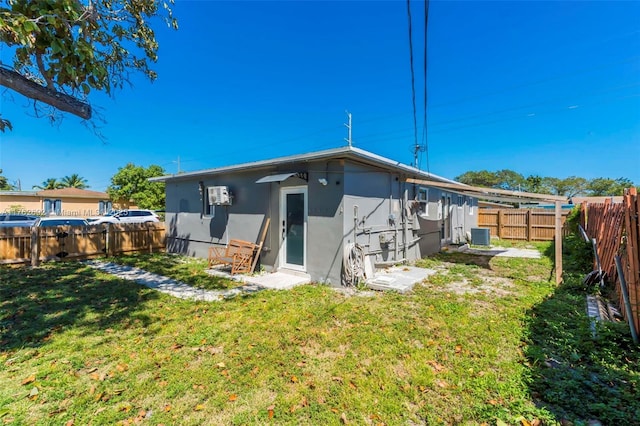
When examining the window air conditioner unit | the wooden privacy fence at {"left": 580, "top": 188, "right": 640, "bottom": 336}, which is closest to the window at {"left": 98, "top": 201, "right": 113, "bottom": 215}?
the window air conditioner unit

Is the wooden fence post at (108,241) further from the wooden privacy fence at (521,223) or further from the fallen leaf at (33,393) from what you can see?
the wooden privacy fence at (521,223)

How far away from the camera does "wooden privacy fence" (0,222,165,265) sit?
8.05 meters

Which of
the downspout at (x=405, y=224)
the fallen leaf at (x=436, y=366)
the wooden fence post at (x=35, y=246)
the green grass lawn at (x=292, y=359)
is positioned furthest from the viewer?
the downspout at (x=405, y=224)

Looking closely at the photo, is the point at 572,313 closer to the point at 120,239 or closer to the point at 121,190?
the point at 120,239

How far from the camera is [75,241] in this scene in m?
9.10

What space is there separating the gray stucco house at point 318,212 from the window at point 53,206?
2813cm

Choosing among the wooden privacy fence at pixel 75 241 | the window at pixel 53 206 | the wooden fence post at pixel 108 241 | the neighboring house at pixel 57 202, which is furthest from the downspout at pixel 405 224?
the window at pixel 53 206

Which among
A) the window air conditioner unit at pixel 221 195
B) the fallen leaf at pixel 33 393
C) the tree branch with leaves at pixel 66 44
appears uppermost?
the tree branch with leaves at pixel 66 44

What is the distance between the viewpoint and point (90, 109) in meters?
3.04

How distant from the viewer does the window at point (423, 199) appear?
940 centimetres

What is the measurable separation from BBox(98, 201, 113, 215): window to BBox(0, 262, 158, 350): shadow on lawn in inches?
1151

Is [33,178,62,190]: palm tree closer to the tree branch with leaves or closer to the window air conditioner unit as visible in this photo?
the window air conditioner unit

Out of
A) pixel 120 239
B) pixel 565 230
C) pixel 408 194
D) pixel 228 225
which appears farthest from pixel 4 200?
pixel 565 230

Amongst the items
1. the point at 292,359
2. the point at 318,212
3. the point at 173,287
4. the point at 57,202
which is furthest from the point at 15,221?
the point at 292,359
